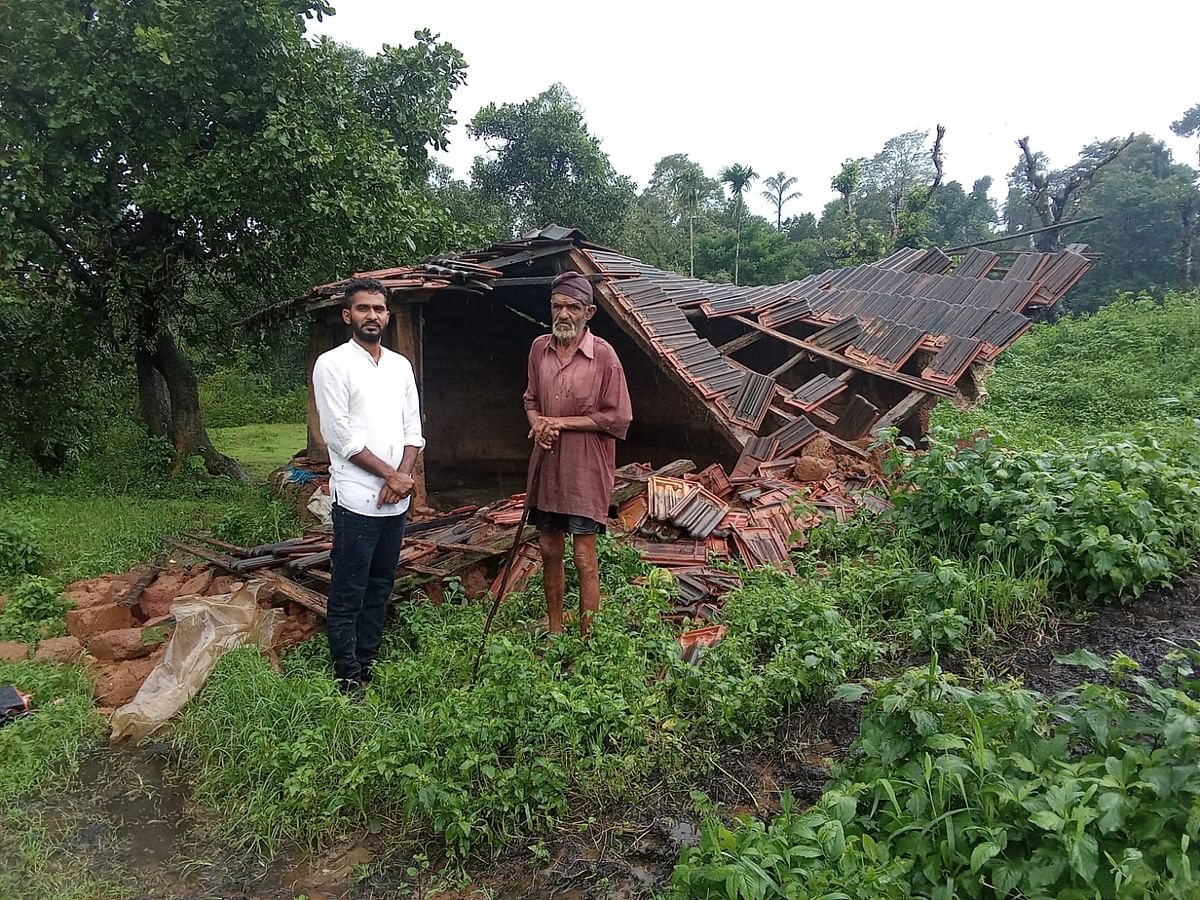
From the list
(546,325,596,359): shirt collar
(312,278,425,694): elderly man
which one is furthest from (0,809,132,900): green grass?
(546,325,596,359): shirt collar

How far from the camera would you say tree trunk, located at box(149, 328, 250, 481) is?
10211 mm

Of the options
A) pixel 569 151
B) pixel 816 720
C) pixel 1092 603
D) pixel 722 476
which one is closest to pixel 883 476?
pixel 722 476

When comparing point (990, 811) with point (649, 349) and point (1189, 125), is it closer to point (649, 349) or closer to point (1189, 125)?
point (649, 349)

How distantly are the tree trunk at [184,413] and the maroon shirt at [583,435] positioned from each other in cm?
806

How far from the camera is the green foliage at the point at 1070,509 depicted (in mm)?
3914

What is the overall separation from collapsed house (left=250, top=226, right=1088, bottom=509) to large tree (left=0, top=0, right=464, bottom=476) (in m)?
1.31

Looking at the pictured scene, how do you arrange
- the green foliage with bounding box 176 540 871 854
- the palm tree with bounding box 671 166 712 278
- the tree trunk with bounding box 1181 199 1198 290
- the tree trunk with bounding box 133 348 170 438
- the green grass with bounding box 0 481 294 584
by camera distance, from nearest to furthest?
the green foliage with bounding box 176 540 871 854 → the green grass with bounding box 0 481 294 584 → the tree trunk with bounding box 133 348 170 438 → the tree trunk with bounding box 1181 199 1198 290 → the palm tree with bounding box 671 166 712 278

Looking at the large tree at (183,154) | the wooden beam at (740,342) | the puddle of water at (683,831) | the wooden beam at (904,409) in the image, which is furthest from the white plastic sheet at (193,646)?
the wooden beam at (904,409)

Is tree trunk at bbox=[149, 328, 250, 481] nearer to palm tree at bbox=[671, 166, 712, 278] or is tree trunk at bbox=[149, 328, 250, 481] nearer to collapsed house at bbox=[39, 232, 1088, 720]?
collapsed house at bbox=[39, 232, 1088, 720]

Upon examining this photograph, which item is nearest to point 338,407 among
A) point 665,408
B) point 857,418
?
point 665,408

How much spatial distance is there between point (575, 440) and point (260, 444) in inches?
523

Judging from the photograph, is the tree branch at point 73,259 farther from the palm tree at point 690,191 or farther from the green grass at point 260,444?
the palm tree at point 690,191

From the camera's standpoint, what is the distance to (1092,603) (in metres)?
3.98

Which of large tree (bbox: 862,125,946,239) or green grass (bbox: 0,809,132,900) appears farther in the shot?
large tree (bbox: 862,125,946,239)
